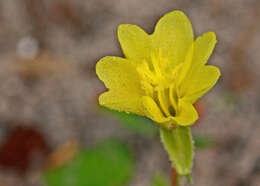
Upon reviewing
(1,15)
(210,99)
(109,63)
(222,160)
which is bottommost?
(222,160)

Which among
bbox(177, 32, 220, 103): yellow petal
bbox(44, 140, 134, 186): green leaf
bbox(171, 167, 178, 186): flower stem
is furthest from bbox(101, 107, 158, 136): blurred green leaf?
bbox(177, 32, 220, 103): yellow petal

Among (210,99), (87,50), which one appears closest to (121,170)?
(210,99)

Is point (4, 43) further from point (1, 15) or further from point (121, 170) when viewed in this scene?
point (121, 170)

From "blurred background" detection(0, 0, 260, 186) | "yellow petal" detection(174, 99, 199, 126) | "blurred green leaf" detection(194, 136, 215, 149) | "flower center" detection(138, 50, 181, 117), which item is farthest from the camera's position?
"blurred background" detection(0, 0, 260, 186)

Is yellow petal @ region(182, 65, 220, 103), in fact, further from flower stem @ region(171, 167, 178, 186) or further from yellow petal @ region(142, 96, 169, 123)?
flower stem @ region(171, 167, 178, 186)

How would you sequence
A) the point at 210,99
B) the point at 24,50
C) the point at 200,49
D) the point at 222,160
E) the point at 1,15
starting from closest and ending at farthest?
the point at 200,49
the point at 222,160
the point at 210,99
the point at 24,50
the point at 1,15

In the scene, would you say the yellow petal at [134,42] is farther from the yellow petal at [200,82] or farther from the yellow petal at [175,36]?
the yellow petal at [200,82]

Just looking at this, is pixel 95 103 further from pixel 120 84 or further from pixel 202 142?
pixel 120 84
